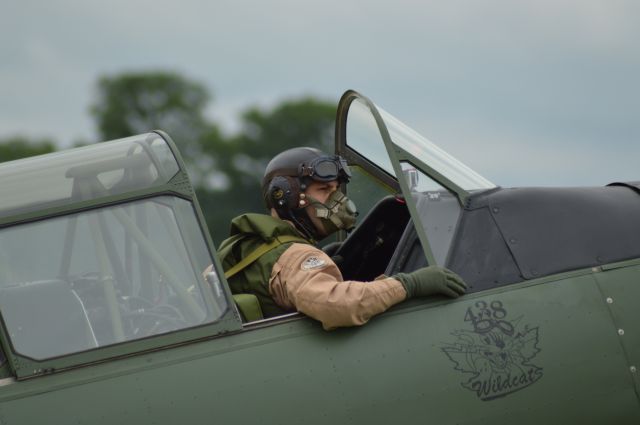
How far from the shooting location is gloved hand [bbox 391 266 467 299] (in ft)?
16.8

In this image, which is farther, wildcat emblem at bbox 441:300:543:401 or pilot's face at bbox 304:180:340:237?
pilot's face at bbox 304:180:340:237

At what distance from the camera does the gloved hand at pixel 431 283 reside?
5.13m

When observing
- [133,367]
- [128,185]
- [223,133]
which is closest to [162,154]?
[128,185]

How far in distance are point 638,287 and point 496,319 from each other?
75 centimetres

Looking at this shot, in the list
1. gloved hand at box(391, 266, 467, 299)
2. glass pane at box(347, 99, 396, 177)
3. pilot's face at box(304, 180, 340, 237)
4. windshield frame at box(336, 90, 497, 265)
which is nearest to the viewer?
gloved hand at box(391, 266, 467, 299)

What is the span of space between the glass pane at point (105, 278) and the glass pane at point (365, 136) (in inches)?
58.7

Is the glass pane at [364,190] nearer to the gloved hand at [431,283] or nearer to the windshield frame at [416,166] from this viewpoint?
the windshield frame at [416,166]

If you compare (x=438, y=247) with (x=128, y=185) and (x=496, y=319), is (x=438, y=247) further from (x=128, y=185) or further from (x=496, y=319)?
(x=128, y=185)

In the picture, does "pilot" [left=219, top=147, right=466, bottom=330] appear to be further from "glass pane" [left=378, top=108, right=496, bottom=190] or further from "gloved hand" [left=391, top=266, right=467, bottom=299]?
"glass pane" [left=378, top=108, right=496, bottom=190]

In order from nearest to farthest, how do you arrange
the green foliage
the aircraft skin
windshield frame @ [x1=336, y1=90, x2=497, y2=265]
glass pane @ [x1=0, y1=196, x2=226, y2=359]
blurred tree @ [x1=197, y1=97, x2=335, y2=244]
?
1. the aircraft skin
2. glass pane @ [x1=0, y1=196, x2=226, y2=359]
3. windshield frame @ [x1=336, y1=90, x2=497, y2=265]
4. blurred tree @ [x1=197, y1=97, x2=335, y2=244]
5. the green foliage

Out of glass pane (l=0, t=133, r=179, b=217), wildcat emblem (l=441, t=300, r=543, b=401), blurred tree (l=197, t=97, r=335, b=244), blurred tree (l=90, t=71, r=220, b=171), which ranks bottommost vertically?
blurred tree (l=197, t=97, r=335, b=244)

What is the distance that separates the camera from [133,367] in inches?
194

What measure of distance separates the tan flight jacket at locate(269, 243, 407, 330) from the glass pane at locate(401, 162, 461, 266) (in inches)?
18.2

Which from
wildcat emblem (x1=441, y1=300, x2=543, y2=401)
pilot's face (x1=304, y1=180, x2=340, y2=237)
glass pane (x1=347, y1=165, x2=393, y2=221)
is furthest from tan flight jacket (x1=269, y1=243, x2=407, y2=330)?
glass pane (x1=347, y1=165, x2=393, y2=221)
